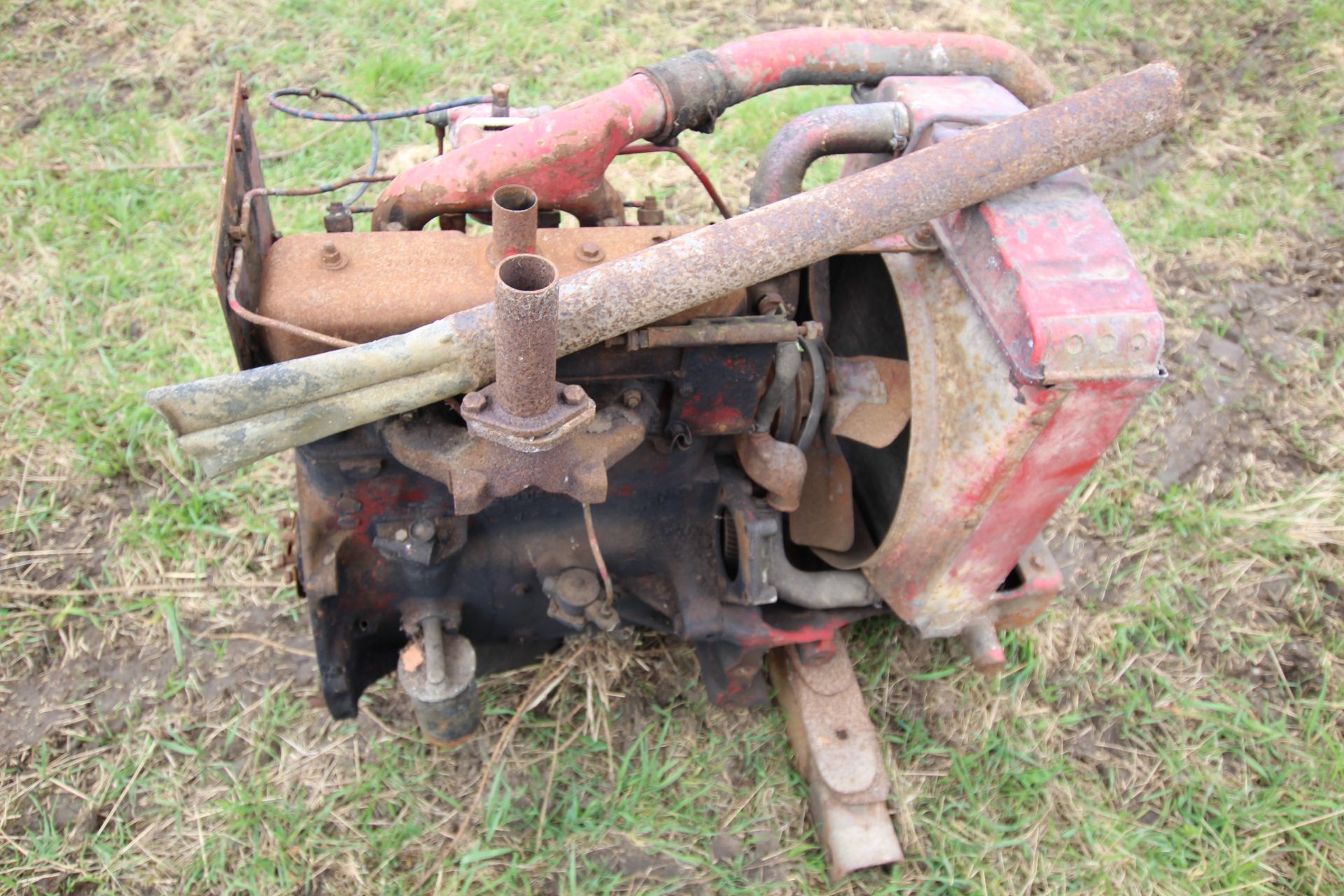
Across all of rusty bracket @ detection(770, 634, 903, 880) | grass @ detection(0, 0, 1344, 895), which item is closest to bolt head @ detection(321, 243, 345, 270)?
grass @ detection(0, 0, 1344, 895)

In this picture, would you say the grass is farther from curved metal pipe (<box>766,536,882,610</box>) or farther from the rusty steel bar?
the rusty steel bar

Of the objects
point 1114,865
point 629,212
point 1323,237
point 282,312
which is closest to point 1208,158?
point 1323,237

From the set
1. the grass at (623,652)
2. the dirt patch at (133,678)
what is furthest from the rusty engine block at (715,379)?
the dirt patch at (133,678)

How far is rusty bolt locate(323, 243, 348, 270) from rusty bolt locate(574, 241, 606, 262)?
0.35 m

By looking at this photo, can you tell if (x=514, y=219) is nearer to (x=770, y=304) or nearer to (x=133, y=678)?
(x=770, y=304)

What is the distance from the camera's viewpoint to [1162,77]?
156cm

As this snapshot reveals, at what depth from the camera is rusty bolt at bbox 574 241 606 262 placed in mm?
1529

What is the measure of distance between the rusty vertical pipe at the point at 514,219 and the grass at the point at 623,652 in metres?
1.18

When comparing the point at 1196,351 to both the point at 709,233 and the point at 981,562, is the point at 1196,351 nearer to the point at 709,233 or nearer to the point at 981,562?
the point at 981,562

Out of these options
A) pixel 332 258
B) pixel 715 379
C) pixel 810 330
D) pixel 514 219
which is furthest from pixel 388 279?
pixel 810 330

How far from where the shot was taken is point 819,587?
1957 mm

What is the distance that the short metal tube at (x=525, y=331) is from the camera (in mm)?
1100

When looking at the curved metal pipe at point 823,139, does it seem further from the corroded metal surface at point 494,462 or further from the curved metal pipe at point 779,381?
the corroded metal surface at point 494,462

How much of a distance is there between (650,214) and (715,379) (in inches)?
14.8
